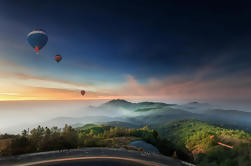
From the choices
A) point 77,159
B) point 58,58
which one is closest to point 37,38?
point 58,58

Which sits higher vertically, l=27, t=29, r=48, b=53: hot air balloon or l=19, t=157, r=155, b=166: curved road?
l=27, t=29, r=48, b=53: hot air balloon

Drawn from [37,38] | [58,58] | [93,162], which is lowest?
[93,162]

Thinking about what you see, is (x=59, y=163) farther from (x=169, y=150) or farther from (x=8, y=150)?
(x=169, y=150)

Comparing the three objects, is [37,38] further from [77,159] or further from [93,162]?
[93,162]

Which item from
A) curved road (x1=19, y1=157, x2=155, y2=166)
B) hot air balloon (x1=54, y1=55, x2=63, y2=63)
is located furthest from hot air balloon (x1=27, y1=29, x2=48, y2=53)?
curved road (x1=19, y1=157, x2=155, y2=166)

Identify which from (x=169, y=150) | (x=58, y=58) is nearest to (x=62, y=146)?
(x=58, y=58)

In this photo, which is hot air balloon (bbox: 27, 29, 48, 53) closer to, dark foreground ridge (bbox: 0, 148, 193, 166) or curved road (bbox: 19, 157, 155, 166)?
dark foreground ridge (bbox: 0, 148, 193, 166)

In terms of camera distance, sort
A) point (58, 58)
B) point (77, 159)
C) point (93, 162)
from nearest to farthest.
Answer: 1. point (93, 162)
2. point (77, 159)
3. point (58, 58)

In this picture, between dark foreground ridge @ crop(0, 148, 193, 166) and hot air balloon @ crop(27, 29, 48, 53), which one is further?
hot air balloon @ crop(27, 29, 48, 53)
